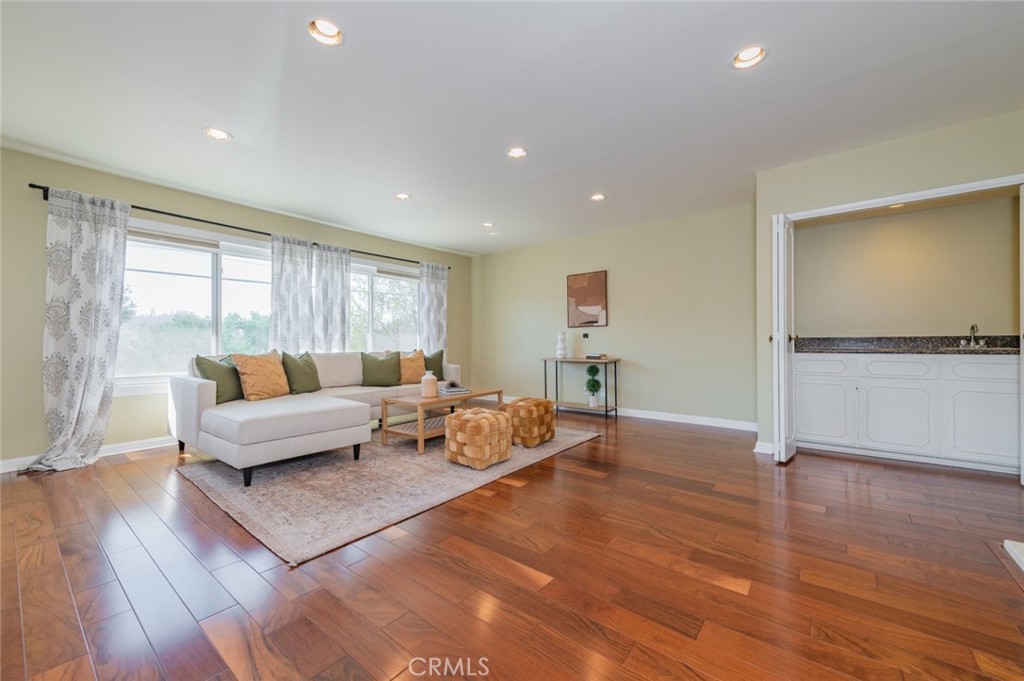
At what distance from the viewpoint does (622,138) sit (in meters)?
2.88

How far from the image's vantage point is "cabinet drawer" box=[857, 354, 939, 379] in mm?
3094

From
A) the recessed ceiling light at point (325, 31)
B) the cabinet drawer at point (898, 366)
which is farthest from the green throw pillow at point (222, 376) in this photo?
the cabinet drawer at point (898, 366)

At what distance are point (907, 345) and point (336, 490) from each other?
4808 millimetres

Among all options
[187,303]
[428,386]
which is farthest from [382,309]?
[428,386]

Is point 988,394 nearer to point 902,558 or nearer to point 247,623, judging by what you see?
point 902,558

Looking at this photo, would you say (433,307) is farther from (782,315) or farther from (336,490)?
(782,315)

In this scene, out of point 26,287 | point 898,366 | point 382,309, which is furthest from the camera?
point 382,309

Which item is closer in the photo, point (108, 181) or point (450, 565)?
point (450, 565)

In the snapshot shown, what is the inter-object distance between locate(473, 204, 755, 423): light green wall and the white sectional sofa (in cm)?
333

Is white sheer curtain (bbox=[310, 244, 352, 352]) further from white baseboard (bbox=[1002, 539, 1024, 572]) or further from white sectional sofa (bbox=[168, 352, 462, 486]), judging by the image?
white baseboard (bbox=[1002, 539, 1024, 572])

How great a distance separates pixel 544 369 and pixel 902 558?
4.40 meters

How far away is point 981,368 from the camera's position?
293cm

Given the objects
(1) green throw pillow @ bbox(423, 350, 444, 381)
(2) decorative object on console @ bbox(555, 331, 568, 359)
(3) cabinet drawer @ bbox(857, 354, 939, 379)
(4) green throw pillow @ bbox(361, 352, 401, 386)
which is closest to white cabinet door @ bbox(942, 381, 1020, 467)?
(3) cabinet drawer @ bbox(857, 354, 939, 379)

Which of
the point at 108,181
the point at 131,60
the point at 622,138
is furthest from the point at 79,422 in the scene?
the point at 622,138
